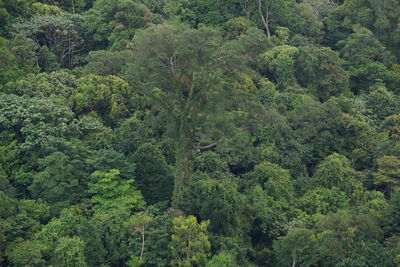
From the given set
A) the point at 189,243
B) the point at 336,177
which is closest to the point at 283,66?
the point at 336,177

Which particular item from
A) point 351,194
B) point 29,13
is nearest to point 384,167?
point 351,194

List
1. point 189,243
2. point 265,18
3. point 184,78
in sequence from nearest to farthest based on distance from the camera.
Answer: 1. point 189,243
2. point 184,78
3. point 265,18

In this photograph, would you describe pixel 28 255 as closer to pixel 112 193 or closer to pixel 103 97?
pixel 112 193

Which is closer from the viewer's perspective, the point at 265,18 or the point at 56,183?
the point at 56,183

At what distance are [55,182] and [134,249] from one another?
3915 millimetres

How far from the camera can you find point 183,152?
2191cm

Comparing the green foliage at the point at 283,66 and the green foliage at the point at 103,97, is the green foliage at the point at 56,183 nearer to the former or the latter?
the green foliage at the point at 103,97

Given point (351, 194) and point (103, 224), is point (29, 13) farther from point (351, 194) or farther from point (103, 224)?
point (351, 194)

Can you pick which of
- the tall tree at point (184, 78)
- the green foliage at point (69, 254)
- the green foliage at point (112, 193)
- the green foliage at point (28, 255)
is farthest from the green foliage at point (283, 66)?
the green foliage at point (28, 255)

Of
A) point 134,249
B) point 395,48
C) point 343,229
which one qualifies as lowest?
point 134,249

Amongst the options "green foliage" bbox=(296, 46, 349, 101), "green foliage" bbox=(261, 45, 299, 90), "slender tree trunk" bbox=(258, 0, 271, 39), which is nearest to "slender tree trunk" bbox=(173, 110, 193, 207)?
"green foliage" bbox=(261, 45, 299, 90)

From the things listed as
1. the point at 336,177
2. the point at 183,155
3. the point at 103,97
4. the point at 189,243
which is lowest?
the point at 189,243

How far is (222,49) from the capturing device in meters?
21.8

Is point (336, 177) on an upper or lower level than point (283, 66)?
lower
